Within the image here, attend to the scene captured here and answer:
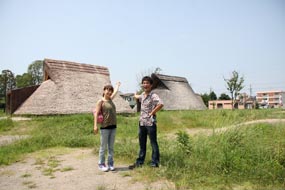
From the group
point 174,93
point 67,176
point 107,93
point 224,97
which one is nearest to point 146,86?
point 107,93

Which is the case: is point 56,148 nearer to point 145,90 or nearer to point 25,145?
point 25,145

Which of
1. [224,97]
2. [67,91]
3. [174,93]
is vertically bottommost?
[67,91]

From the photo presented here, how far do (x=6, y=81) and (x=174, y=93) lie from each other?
30.1 metres

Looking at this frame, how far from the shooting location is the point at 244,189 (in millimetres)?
3398

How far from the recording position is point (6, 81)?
43.0 meters

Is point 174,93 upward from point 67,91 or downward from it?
upward

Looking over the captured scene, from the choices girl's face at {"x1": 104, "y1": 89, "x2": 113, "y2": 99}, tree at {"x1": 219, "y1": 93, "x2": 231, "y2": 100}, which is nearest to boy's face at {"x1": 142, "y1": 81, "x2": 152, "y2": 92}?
girl's face at {"x1": 104, "y1": 89, "x2": 113, "y2": 99}

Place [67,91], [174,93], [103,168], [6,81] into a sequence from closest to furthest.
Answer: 1. [103,168]
2. [67,91]
3. [174,93]
4. [6,81]

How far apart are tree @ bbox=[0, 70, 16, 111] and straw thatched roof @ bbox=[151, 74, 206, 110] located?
26767 millimetres

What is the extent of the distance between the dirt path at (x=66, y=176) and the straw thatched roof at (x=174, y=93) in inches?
726

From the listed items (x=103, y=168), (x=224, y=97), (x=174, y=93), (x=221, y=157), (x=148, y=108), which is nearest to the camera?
(x=221, y=157)

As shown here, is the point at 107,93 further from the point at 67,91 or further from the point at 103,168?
the point at 67,91

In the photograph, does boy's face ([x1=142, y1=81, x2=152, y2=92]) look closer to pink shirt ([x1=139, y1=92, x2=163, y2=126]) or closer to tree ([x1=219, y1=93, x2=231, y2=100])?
pink shirt ([x1=139, y1=92, x2=163, y2=126])

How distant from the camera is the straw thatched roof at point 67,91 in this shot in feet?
50.8
